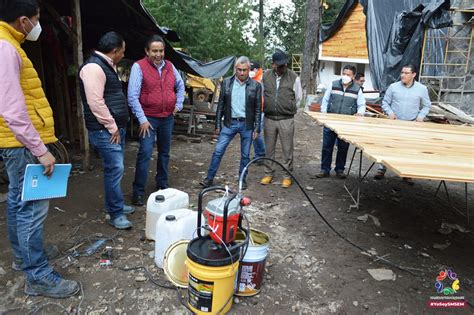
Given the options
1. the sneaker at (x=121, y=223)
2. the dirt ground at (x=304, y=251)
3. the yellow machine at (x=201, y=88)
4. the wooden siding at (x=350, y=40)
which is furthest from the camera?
the wooden siding at (x=350, y=40)

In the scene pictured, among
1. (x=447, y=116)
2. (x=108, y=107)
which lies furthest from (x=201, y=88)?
(x=108, y=107)

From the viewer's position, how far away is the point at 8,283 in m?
2.65

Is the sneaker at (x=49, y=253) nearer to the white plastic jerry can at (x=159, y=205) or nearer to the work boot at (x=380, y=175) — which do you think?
the white plastic jerry can at (x=159, y=205)

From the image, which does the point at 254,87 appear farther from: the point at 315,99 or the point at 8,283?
the point at 315,99

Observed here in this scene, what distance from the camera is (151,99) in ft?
13.3

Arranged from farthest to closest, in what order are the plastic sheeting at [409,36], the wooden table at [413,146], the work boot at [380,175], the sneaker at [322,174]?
the plastic sheeting at [409,36], the work boot at [380,175], the sneaker at [322,174], the wooden table at [413,146]

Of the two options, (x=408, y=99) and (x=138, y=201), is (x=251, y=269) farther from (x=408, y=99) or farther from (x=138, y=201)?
(x=408, y=99)

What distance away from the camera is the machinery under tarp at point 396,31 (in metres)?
9.09

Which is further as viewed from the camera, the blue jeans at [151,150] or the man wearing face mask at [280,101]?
the man wearing face mask at [280,101]

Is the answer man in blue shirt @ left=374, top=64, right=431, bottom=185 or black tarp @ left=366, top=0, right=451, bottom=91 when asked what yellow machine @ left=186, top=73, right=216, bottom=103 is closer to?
black tarp @ left=366, top=0, right=451, bottom=91

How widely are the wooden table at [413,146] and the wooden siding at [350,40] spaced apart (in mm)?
13631

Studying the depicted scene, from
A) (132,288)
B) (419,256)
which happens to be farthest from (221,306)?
(419,256)

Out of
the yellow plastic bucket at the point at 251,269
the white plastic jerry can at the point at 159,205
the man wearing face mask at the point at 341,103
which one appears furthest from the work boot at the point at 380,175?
the yellow plastic bucket at the point at 251,269

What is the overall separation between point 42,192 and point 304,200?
329 centimetres
